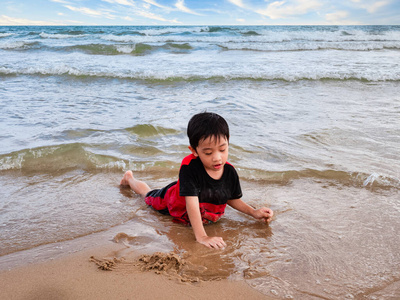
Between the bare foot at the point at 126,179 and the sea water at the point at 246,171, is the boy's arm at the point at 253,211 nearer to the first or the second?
the sea water at the point at 246,171

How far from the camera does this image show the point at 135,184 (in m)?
3.37

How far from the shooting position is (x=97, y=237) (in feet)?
7.89

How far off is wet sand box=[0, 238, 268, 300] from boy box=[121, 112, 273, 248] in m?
0.49

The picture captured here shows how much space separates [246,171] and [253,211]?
3.25 ft

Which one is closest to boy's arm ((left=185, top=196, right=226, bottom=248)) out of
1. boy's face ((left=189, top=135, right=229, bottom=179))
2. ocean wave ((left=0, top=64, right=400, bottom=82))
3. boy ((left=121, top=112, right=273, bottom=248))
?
boy ((left=121, top=112, right=273, bottom=248))

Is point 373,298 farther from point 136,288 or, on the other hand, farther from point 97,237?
point 97,237

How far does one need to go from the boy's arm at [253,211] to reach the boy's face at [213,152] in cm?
44

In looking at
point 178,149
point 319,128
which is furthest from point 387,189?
point 178,149

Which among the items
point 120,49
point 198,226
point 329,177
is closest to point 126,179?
point 198,226

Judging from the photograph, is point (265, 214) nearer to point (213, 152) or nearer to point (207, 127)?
point (213, 152)

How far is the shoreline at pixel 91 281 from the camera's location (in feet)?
5.77

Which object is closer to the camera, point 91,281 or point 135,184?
point 91,281

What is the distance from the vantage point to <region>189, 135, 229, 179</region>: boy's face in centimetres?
240

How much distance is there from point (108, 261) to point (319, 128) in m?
3.72
